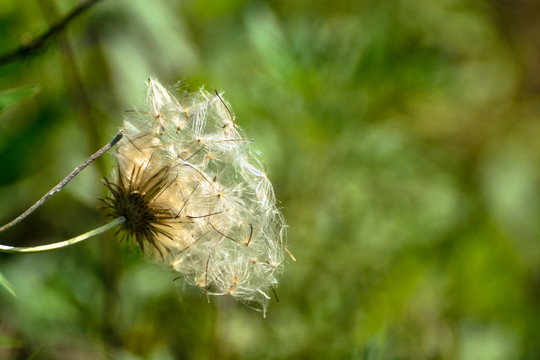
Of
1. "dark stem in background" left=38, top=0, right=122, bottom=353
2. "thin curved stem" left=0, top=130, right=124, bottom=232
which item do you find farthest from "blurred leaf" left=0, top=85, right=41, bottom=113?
"dark stem in background" left=38, top=0, right=122, bottom=353

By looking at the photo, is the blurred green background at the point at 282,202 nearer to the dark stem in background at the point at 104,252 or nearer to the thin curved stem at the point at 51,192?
the dark stem in background at the point at 104,252

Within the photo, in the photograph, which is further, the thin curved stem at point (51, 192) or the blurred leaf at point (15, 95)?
the blurred leaf at point (15, 95)

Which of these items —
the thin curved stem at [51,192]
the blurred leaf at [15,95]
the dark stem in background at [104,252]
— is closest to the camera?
the thin curved stem at [51,192]

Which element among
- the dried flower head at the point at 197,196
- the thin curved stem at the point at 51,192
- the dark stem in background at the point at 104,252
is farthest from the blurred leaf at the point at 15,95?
the dark stem in background at the point at 104,252

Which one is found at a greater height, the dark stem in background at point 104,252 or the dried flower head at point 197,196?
the dark stem in background at point 104,252

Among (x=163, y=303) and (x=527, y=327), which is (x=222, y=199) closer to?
(x=163, y=303)

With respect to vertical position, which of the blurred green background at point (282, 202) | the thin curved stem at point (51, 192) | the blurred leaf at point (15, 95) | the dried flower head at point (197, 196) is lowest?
the thin curved stem at point (51, 192)

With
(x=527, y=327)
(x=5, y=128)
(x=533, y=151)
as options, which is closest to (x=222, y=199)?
(x=5, y=128)
